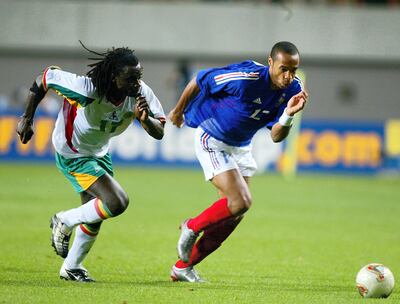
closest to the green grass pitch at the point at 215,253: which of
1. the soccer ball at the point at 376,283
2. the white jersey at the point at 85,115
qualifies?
the soccer ball at the point at 376,283

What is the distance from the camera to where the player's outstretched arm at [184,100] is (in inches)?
336

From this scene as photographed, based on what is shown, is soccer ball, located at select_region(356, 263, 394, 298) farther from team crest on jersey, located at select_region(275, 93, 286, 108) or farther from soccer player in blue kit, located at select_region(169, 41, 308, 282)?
team crest on jersey, located at select_region(275, 93, 286, 108)

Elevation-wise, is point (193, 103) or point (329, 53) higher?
point (193, 103)

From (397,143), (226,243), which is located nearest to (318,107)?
(397,143)

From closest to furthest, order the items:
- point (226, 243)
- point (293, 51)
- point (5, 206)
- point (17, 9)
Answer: point (293, 51)
point (226, 243)
point (5, 206)
point (17, 9)

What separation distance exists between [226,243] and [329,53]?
68.9 ft

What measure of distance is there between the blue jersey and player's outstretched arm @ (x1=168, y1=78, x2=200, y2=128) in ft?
0.22

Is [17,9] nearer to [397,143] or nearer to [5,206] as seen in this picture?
[397,143]

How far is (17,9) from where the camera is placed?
30.0 metres

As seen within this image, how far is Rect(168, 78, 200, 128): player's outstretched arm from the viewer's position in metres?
8.53

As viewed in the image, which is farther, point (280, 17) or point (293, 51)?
point (280, 17)

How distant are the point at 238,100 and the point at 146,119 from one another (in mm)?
995

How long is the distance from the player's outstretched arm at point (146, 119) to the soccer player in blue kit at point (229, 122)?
58 centimetres

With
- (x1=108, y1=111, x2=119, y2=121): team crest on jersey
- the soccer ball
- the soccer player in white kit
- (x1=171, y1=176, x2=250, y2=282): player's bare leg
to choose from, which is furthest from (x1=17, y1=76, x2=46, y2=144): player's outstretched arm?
the soccer ball
